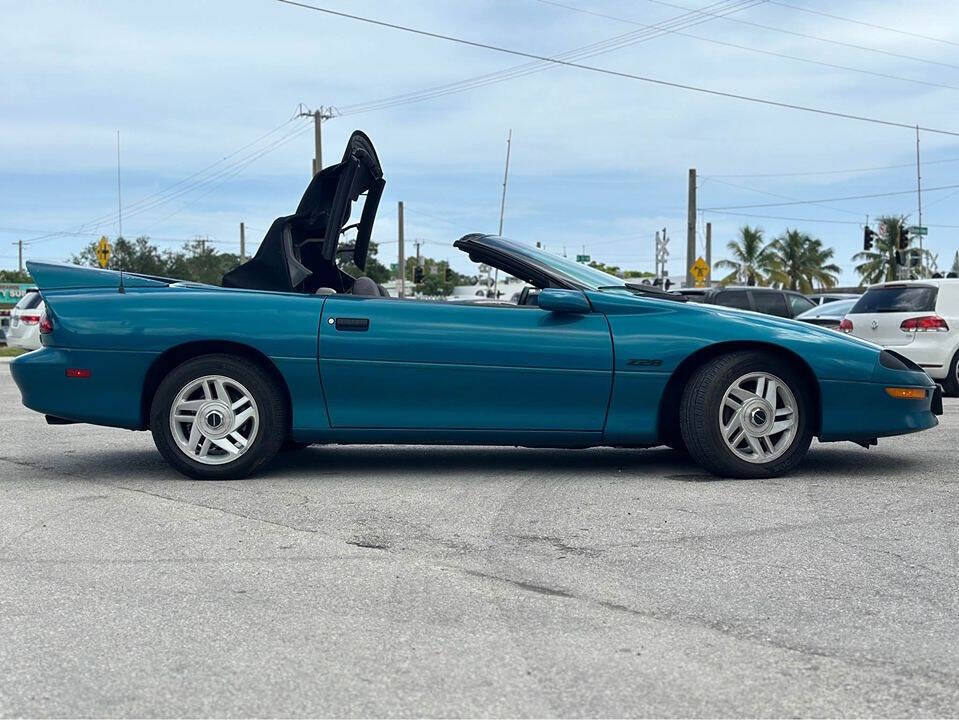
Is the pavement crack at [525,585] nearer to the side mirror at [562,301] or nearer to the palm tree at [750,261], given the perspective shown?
the side mirror at [562,301]

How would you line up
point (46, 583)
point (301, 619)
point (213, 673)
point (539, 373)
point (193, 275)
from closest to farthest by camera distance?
Answer: point (213, 673), point (301, 619), point (46, 583), point (539, 373), point (193, 275)

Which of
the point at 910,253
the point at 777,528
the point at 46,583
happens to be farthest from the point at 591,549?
the point at 910,253

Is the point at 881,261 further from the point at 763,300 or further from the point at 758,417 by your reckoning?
the point at 758,417

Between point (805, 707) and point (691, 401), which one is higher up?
point (691, 401)

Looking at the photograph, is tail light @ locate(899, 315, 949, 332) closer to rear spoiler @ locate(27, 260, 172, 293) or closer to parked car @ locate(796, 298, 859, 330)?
parked car @ locate(796, 298, 859, 330)

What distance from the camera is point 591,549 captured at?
450 cm

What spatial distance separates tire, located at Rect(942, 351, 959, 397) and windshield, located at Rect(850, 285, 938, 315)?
636mm

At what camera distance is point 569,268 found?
21.0ft

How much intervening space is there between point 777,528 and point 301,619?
222cm

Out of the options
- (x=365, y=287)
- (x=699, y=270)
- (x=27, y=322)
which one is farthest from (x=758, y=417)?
(x=699, y=270)

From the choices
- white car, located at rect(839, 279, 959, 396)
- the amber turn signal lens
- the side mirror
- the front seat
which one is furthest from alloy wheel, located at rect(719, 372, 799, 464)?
white car, located at rect(839, 279, 959, 396)

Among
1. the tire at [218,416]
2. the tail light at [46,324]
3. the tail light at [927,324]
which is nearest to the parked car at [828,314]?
the tail light at [927,324]

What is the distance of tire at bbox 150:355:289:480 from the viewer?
5.89m

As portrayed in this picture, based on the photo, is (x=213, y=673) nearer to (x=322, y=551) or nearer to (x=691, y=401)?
(x=322, y=551)
